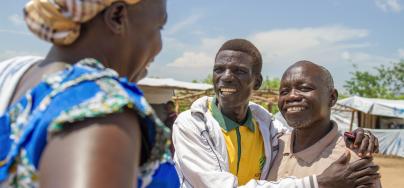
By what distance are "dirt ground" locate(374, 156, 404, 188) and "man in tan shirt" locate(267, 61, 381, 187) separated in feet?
35.2

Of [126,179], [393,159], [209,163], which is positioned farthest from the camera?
[393,159]

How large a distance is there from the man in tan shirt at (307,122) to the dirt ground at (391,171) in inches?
422

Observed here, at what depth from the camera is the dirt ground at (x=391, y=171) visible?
41.0ft

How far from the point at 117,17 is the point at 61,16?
0.12 meters

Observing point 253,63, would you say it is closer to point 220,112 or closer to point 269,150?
point 220,112

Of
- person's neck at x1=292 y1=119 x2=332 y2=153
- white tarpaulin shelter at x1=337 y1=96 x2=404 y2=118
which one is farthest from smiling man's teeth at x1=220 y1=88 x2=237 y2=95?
white tarpaulin shelter at x1=337 y1=96 x2=404 y2=118

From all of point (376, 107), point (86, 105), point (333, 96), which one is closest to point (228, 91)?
point (333, 96)

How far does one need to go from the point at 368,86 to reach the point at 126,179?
1330 inches

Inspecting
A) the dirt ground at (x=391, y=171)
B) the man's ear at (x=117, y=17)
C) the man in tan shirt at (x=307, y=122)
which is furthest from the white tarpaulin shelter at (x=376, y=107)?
the man's ear at (x=117, y=17)

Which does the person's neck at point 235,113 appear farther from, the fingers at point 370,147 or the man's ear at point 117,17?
the man's ear at point 117,17

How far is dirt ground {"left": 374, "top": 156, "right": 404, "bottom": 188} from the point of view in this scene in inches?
492

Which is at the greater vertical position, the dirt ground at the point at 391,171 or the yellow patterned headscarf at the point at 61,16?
the yellow patterned headscarf at the point at 61,16

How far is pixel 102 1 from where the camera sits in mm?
948

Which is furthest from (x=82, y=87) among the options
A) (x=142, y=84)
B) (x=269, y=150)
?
(x=142, y=84)
